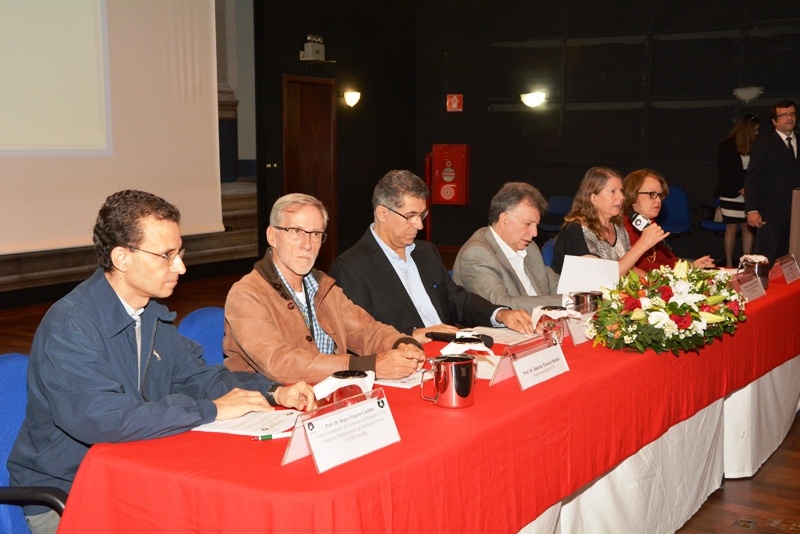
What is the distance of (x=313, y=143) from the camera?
34.4 feet

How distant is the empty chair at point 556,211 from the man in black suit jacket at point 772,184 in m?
3.16

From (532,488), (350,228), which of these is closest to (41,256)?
(350,228)

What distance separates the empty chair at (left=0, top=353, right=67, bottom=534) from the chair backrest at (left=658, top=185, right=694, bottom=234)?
8.39m

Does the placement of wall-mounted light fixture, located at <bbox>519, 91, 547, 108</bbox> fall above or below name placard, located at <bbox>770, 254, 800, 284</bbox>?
above

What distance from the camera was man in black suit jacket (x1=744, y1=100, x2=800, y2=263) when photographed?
22.9ft

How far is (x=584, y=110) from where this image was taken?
10.9m

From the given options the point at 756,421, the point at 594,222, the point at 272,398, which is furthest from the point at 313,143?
the point at 272,398

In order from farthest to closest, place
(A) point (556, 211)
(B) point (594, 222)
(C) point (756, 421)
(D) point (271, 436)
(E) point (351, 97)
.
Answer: (E) point (351, 97) → (A) point (556, 211) → (B) point (594, 222) → (C) point (756, 421) → (D) point (271, 436)

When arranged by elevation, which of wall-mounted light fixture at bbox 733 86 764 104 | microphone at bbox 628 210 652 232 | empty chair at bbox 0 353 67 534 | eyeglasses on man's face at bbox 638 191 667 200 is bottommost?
empty chair at bbox 0 353 67 534

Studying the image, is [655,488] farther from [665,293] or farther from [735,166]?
[735,166]

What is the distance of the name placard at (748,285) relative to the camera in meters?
3.68

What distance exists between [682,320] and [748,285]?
1202 millimetres

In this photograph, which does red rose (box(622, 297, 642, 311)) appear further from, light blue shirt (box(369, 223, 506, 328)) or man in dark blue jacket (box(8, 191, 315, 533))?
man in dark blue jacket (box(8, 191, 315, 533))

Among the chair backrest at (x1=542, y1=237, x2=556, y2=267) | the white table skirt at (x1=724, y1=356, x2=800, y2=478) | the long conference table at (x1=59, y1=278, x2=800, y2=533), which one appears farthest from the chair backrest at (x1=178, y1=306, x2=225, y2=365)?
the chair backrest at (x1=542, y1=237, x2=556, y2=267)
